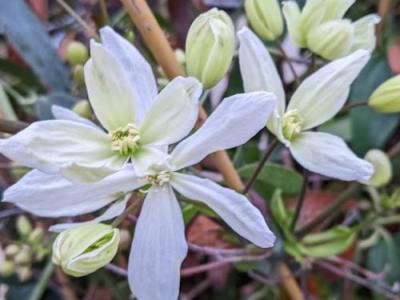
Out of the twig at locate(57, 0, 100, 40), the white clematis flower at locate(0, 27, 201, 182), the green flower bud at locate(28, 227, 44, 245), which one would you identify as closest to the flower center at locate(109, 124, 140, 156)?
the white clematis flower at locate(0, 27, 201, 182)

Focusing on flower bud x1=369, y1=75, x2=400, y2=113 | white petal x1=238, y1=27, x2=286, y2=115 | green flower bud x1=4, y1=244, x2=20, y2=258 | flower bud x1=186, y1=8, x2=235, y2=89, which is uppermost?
flower bud x1=186, y1=8, x2=235, y2=89

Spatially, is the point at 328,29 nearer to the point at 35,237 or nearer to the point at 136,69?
the point at 136,69

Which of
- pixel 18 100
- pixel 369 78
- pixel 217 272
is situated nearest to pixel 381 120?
pixel 369 78

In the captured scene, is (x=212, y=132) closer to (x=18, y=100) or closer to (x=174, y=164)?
(x=174, y=164)

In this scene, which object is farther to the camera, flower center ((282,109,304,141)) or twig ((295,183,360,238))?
twig ((295,183,360,238))

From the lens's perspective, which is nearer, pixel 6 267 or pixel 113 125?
pixel 113 125

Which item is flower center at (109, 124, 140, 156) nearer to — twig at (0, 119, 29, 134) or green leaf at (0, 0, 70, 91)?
twig at (0, 119, 29, 134)

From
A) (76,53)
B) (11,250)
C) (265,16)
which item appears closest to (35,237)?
(11,250)
